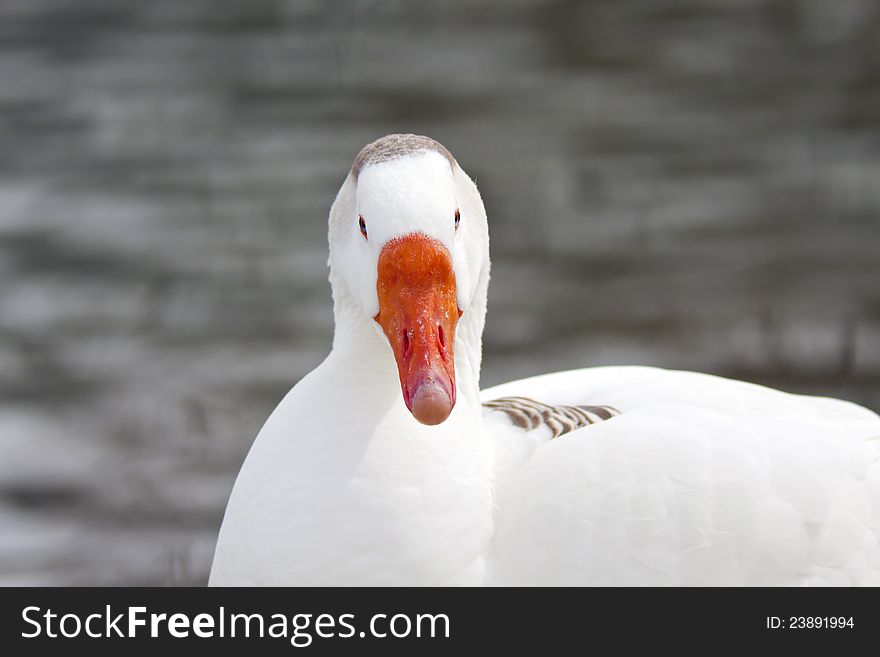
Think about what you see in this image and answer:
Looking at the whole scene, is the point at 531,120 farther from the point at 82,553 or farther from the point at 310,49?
the point at 82,553

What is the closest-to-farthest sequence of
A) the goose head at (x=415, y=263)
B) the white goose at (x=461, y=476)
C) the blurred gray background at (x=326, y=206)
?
the goose head at (x=415, y=263) < the white goose at (x=461, y=476) < the blurred gray background at (x=326, y=206)

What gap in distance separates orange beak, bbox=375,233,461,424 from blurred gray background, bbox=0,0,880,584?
1.72m

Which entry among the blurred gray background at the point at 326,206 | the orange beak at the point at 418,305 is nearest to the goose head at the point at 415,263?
the orange beak at the point at 418,305

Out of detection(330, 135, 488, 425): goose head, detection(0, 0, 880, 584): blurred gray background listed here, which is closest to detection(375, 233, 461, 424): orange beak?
detection(330, 135, 488, 425): goose head

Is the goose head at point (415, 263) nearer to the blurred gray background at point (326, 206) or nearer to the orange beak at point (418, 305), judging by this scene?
the orange beak at point (418, 305)

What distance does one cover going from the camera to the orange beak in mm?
2357

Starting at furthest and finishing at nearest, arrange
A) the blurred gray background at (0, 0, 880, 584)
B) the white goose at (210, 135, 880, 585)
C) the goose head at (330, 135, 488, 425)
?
the blurred gray background at (0, 0, 880, 584) < the white goose at (210, 135, 880, 585) < the goose head at (330, 135, 488, 425)

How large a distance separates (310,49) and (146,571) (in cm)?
432

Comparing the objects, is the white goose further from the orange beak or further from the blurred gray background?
the blurred gray background

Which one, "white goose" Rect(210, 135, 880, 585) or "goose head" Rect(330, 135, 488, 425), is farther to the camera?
"white goose" Rect(210, 135, 880, 585)

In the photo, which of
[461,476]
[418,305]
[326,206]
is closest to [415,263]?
[418,305]

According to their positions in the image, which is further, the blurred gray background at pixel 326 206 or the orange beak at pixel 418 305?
the blurred gray background at pixel 326 206

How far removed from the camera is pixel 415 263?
7.84ft

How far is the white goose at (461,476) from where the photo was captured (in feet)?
8.06
